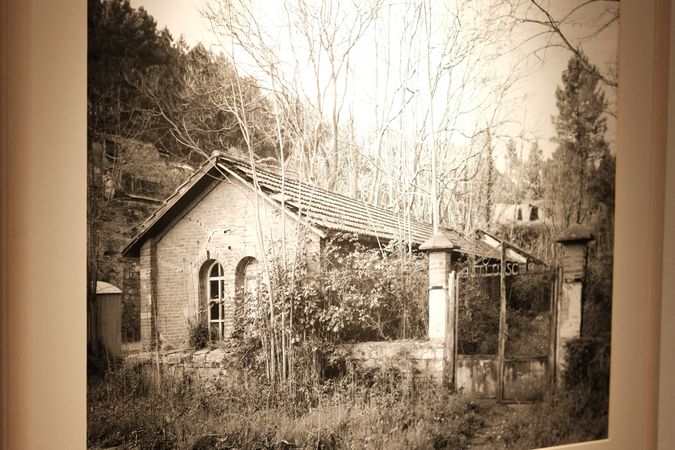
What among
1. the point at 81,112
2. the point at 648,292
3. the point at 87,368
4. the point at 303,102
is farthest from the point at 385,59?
the point at 648,292

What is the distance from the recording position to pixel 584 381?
331 cm

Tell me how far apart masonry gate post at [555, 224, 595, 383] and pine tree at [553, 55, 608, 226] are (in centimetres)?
10

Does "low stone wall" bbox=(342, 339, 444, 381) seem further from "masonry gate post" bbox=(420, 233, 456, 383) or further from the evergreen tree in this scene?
the evergreen tree


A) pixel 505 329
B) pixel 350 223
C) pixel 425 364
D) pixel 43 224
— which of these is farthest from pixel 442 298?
pixel 43 224

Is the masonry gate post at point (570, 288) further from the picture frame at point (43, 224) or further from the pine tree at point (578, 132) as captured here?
the picture frame at point (43, 224)

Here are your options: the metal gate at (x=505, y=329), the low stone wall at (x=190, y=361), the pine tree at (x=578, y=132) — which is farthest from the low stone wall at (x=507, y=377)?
the low stone wall at (x=190, y=361)

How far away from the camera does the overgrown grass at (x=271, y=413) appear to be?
2.21m

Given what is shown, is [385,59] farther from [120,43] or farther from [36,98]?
[36,98]

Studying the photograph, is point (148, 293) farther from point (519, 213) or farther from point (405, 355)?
point (519, 213)

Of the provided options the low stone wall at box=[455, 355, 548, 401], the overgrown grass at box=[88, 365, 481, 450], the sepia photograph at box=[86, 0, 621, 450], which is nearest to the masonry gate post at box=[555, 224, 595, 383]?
the sepia photograph at box=[86, 0, 621, 450]

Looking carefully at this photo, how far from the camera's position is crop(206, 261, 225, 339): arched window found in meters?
2.38

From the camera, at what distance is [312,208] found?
2.57m

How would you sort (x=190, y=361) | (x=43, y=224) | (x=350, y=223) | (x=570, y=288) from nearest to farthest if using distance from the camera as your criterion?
(x=43, y=224) < (x=190, y=361) < (x=350, y=223) < (x=570, y=288)

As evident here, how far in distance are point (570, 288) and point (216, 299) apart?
81.8 inches
